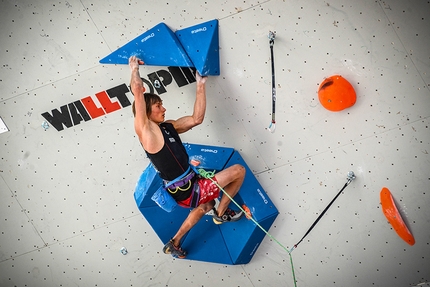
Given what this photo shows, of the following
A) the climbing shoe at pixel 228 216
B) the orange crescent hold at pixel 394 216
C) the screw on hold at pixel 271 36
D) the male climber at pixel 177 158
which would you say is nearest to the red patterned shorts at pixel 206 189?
the male climber at pixel 177 158

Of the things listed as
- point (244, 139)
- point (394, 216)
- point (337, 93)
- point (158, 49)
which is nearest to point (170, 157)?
point (244, 139)

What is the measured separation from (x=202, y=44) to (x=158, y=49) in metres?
0.30

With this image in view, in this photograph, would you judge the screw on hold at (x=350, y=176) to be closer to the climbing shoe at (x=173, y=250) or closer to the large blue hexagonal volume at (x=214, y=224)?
the large blue hexagonal volume at (x=214, y=224)

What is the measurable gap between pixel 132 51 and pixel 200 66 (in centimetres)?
50

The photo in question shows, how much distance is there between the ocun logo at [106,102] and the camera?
3092 millimetres

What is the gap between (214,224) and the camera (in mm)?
3271

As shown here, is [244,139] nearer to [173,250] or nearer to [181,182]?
[181,182]

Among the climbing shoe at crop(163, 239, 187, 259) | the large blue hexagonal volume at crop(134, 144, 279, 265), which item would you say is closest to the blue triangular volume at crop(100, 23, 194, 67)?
the large blue hexagonal volume at crop(134, 144, 279, 265)

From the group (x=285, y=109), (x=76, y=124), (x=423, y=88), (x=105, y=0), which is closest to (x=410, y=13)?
(x=423, y=88)

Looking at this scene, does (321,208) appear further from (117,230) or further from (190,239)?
(117,230)

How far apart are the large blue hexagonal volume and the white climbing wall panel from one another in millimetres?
105

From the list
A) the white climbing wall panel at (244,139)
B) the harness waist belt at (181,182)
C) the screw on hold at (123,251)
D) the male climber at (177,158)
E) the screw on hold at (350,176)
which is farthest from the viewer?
the screw on hold at (123,251)

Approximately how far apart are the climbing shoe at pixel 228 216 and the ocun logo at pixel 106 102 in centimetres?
96

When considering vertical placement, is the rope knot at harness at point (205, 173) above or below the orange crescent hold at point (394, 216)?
above
